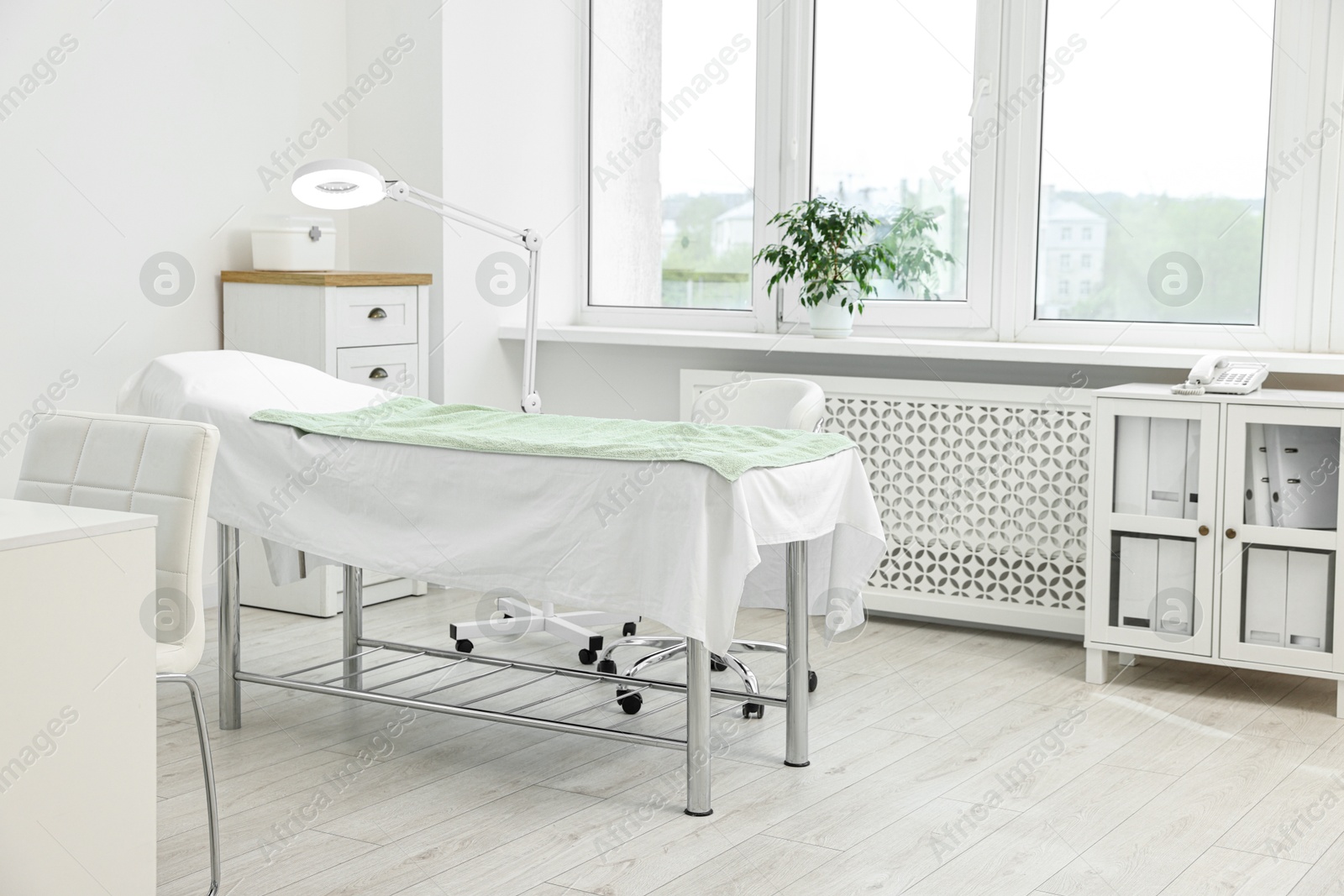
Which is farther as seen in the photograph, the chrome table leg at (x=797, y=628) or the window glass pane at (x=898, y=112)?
the window glass pane at (x=898, y=112)

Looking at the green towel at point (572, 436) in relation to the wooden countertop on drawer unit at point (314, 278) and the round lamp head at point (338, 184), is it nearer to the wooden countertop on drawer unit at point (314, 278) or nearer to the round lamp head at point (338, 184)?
the round lamp head at point (338, 184)

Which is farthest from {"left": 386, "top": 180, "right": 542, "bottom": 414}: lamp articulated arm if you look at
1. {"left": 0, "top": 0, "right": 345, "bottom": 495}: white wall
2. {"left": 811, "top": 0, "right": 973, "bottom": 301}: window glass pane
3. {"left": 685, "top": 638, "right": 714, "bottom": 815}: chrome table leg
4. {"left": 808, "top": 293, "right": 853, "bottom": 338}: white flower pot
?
{"left": 811, "top": 0, "right": 973, "bottom": 301}: window glass pane

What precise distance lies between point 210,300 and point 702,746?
7.80 feet

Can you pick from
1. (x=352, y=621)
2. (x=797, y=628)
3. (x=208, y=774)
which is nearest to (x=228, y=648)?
(x=352, y=621)

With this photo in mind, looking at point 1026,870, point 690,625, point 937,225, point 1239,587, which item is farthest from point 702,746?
point 937,225

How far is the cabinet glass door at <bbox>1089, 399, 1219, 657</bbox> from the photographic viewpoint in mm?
3193

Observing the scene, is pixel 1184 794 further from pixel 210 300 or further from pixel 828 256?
pixel 210 300

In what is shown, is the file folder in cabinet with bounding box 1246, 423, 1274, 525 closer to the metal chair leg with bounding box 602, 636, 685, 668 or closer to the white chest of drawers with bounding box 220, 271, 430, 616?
the metal chair leg with bounding box 602, 636, 685, 668

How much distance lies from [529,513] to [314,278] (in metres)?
1.67

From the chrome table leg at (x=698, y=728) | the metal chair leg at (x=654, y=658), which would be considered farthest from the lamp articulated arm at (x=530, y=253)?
the chrome table leg at (x=698, y=728)

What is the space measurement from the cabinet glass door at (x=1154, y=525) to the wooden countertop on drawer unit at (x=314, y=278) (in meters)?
2.13

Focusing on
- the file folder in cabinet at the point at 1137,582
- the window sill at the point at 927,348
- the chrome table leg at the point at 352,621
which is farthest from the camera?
the window sill at the point at 927,348

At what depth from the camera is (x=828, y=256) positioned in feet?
13.0

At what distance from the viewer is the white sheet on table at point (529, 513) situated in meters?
2.29
